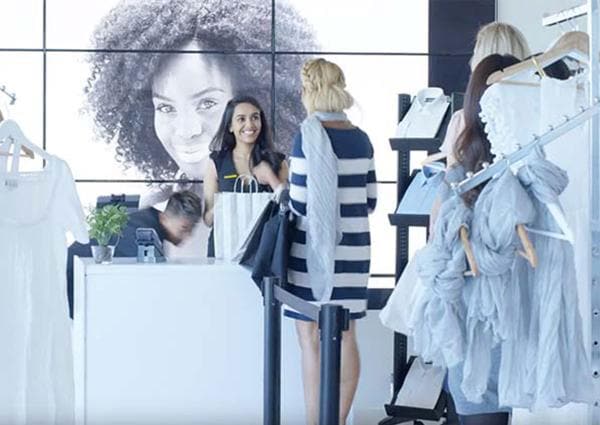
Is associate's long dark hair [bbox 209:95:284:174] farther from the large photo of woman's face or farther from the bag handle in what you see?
the large photo of woman's face

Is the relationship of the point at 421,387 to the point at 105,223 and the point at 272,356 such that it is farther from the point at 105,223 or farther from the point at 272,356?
the point at 272,356

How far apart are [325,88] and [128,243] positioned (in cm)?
122

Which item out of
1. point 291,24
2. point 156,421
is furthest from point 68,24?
point 156,421

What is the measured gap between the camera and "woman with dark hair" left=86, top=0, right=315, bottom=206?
6.49 m

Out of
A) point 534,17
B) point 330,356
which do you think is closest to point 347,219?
point 330,356

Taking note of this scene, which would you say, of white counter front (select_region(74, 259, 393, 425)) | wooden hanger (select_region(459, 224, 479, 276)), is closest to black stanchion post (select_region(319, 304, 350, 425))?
wooden hanger (select_region(459, 224, 479, 276))

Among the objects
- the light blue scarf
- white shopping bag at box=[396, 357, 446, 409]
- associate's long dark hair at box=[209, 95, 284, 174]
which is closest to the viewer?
the light blue scarf

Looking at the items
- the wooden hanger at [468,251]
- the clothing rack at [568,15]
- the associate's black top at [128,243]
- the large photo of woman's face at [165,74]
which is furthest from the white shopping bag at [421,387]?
the wooden hanger at [468,251]

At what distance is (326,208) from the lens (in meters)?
4.38

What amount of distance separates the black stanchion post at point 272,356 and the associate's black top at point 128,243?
1642 mm

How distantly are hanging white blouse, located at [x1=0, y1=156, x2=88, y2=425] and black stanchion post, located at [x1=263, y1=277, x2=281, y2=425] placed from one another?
4.02 feet

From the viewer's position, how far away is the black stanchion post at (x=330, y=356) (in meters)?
2.56

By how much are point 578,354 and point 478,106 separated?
0.77 metres

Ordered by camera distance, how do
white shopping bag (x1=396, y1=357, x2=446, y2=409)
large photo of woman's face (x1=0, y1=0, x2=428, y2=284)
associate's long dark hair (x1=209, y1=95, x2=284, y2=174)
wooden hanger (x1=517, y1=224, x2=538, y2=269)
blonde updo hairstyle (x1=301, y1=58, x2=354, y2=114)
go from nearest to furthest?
wooden hanger (x1=517, y1=224, x2=538, y2=269)
blonde updo hairstyle (x1=301, y1=58, x2=354, y2=114)
white shopping bag (x1=396, y1=357, x2=446, y2=409)
associate's long dark hair (x1=209, y1=95, x2=284, y2=174)
large photo of woman's face (x1=0, y1=0, x2=428, y2=284)
